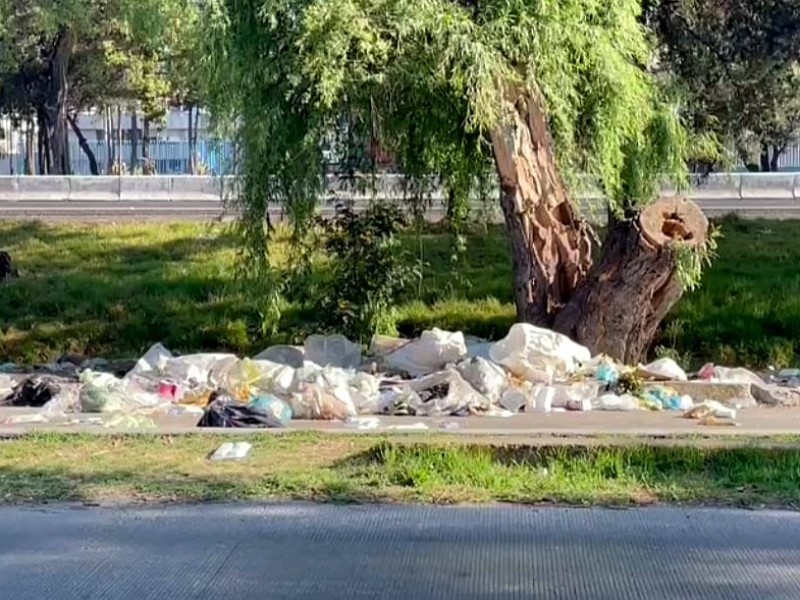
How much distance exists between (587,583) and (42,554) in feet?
9.42

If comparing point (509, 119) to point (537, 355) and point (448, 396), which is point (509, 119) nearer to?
point (537, 355)

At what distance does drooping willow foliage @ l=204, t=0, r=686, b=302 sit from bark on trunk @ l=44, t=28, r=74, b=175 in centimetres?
1818

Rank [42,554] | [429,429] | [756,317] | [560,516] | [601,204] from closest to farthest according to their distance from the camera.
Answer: [42,554]
[560,516]
[429,429]
[601,204]
[756,317]

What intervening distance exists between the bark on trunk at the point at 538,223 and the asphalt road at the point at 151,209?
1028 centimetres

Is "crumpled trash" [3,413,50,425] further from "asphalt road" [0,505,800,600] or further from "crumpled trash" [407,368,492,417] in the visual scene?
"asphalt road" [0,505,800,600]

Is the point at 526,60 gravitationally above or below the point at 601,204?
above

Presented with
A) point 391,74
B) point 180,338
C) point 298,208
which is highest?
point 391,74

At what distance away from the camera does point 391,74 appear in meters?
12.9

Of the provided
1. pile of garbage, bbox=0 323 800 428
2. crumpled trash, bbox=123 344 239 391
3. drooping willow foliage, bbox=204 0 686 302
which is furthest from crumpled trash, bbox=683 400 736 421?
crumpled trash, bbox=123 344 239 391

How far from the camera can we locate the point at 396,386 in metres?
12.9

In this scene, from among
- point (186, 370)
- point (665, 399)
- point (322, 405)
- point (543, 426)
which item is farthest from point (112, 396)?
point (665, 399)

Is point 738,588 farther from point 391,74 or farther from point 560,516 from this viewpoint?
point 391,74

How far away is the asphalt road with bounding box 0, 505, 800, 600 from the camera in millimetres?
5848

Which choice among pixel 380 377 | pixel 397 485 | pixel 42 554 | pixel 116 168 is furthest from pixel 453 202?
pixel 116 168
